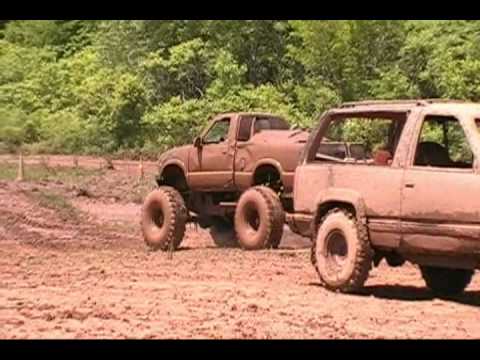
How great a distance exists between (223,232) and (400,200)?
8.72 m

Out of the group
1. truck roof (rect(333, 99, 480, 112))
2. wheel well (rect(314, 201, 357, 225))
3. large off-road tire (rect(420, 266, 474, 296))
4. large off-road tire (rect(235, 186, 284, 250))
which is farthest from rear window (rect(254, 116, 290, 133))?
large off-road tire (rect(420, 266, 474, 296))

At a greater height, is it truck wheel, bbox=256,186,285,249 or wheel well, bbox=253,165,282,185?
wheel well, bbox=253,165,282,185

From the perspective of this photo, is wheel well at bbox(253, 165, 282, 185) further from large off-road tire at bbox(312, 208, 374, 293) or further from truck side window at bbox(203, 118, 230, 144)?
large off-road tire at bbox(312, 208, 374, 293)

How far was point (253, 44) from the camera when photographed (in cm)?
4359

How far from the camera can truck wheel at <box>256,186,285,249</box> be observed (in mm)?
16203

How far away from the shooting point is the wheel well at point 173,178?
1848 centimetres

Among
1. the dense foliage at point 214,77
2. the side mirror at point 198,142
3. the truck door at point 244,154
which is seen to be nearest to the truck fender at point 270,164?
the truck door at point 244,154

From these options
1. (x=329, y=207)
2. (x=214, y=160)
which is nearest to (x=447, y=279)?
(x=329, y=207)

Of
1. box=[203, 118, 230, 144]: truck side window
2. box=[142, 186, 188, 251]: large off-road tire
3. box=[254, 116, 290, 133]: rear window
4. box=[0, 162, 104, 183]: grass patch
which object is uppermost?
box=[254, 116, 290, 133]: rear window

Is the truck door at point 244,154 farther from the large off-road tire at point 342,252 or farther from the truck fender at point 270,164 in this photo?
the large off-road tire at point 342,252

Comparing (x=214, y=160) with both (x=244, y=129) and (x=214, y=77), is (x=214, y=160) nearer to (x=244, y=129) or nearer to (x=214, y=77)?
(x=244, y=129)
